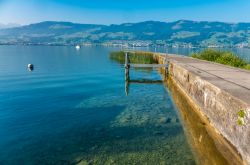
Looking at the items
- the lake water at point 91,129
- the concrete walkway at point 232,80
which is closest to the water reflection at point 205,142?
the lake water at point 91,129

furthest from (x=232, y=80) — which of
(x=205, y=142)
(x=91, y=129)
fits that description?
(x=91, y=129)

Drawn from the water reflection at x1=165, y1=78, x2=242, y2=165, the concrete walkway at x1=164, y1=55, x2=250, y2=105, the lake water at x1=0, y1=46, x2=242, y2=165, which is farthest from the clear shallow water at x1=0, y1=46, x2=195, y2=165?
the concrete walkway at x1=164, y1=55, x2=250, y2=105

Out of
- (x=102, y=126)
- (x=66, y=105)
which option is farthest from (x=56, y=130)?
(x=66, y=105)

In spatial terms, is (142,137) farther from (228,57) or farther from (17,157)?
→ (228,57)

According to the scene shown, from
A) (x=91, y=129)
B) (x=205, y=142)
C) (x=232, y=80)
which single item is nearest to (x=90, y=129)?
(x=91, y=129)

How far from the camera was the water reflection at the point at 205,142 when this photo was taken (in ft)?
27.7

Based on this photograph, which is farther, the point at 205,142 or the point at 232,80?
the point at 232,80

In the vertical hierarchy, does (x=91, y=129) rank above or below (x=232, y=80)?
below

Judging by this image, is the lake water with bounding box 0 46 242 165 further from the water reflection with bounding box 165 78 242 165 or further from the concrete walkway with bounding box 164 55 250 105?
the concrete walkway with bounding box 164 55 250 105

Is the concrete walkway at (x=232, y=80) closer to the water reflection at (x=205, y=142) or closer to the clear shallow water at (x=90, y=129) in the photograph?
the water reflection at (x=205, y=142)

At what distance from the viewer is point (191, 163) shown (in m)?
9.19

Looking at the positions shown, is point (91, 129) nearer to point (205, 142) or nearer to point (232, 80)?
point (205, 142)

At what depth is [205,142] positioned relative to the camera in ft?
34.8

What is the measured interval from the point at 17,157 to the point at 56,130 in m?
3.10
